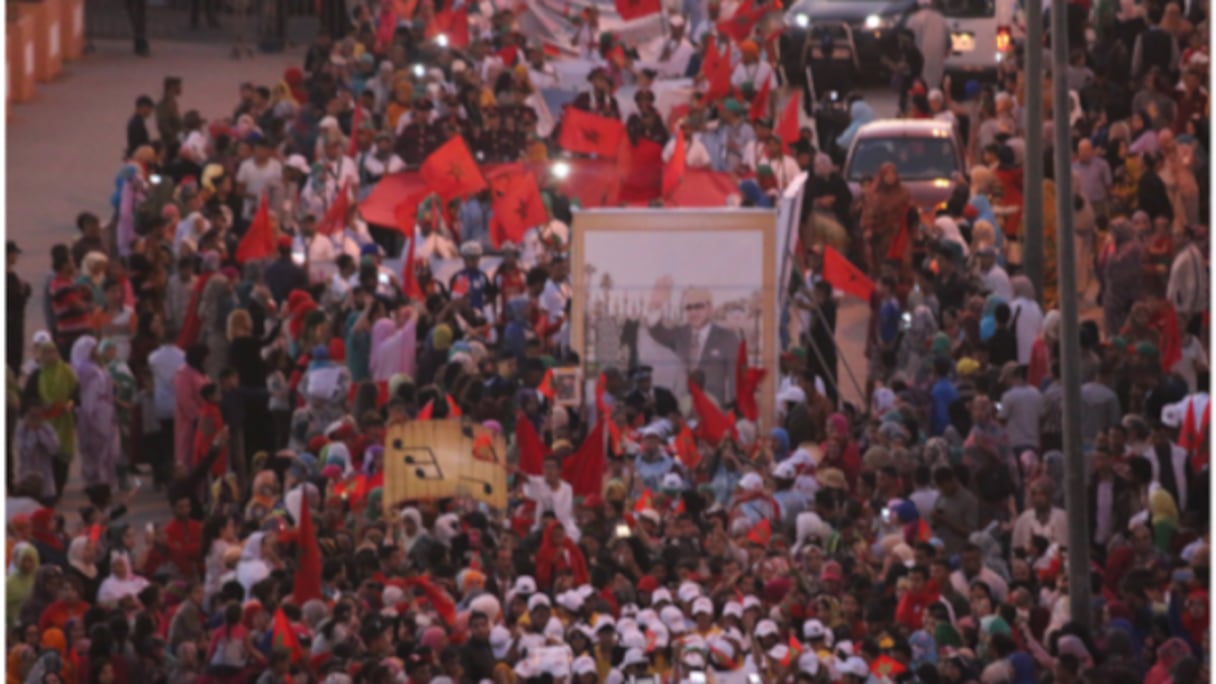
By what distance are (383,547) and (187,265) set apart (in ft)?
20.7

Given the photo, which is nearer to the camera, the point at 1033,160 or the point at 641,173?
the point at 1033,160

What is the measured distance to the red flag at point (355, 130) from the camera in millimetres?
33000

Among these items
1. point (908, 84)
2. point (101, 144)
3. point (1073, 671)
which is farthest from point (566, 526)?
point (101, 144)

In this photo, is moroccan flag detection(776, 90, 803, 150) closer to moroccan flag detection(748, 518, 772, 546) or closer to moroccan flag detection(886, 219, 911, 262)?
moroccan flag detection(886, 219, 911, 262)

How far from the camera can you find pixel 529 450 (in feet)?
78.1

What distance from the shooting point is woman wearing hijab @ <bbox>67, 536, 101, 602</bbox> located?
71.0ft

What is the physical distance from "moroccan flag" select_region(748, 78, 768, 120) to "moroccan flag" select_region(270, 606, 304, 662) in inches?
576

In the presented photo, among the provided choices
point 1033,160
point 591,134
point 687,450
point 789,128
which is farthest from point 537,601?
point 789,128

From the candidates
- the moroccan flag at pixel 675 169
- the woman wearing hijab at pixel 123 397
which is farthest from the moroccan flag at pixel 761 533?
the moroccan flag at pixel 675 169

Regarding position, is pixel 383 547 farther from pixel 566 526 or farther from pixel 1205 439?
pixel 1205 439

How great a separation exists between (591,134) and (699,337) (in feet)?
17.8

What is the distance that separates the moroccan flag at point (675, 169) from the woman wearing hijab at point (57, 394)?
7.36 m

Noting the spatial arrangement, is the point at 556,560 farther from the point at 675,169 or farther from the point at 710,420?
the point at 675,169

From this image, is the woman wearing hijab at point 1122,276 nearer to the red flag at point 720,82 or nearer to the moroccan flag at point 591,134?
the moroccan flag at point 591,134
